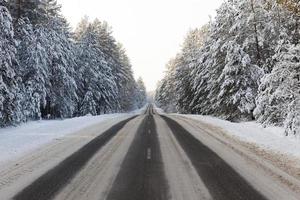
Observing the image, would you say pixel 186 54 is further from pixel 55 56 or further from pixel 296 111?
pixel 296 111

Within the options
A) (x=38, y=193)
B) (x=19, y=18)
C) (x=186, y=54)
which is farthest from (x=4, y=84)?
(x=186, y=54)

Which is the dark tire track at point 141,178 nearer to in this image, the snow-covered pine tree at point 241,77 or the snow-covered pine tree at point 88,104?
the snow-covered pine tree at point 241,77

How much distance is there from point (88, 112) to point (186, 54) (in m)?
21.7

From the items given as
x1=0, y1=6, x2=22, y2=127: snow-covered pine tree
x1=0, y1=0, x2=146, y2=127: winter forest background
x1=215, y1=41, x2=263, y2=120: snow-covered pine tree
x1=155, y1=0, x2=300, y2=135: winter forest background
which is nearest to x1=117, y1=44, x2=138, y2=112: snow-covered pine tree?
x1=0, y1=0, x2=146, y2=127: winter forest background

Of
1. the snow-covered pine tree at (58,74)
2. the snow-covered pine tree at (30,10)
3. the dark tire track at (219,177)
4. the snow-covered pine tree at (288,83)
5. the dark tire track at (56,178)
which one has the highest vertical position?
the snow-covered pine tree at (30,10)

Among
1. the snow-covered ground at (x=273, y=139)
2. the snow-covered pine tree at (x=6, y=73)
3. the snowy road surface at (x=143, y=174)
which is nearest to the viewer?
the snowy road surface at (x=143, y=174)

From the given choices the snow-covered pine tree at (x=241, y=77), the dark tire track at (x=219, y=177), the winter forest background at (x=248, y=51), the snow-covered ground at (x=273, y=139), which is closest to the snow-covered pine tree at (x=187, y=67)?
the winter forest background at (x=248, y=51)

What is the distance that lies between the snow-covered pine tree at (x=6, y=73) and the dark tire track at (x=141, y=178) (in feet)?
31.3

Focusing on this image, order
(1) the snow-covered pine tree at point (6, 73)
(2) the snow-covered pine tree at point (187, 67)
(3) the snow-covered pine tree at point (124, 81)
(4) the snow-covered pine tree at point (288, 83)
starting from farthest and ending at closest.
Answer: (3) the snow-covered pine tree at point (124, 81)
(2) the snow-covered pine tree at point (187, 67)
(1) the snow-covered pine tree at point (6, 73)
(4) the snow-covered pine tree at point (288, 83)

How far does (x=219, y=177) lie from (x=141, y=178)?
6.50 ft

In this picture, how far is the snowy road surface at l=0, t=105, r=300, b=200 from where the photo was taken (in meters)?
8.31

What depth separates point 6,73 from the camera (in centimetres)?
2145

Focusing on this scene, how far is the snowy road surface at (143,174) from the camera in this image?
8.31 m

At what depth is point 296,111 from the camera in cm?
1572
